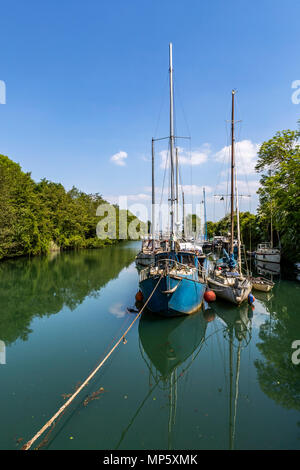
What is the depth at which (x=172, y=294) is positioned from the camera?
11.4m

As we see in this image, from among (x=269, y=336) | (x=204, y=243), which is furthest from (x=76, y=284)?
(x=204, y=243)

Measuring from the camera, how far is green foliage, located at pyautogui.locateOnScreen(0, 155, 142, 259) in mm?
34156

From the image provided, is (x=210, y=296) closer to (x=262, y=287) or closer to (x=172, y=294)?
(x=172, y=294)

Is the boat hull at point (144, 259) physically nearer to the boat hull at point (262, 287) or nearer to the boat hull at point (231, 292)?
the boat hull at point (262, 287)

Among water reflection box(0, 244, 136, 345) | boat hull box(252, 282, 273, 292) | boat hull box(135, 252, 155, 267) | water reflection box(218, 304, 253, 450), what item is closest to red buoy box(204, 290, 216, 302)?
water reflection box(218, 304, 253, 450)

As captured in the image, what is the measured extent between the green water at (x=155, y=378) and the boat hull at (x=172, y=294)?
672 millimetres

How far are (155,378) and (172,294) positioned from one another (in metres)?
4.21

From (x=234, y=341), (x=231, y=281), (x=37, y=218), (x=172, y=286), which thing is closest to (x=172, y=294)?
(x=172, y=286)

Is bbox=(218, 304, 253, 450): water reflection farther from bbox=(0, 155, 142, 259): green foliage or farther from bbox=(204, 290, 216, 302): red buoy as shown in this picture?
bbox=(0, 155, 142, 259): green foliage

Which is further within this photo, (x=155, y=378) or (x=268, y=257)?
(x=268, y=257)

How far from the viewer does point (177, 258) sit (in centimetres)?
1338

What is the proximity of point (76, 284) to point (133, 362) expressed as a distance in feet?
48.1

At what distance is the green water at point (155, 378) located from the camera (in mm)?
5328
